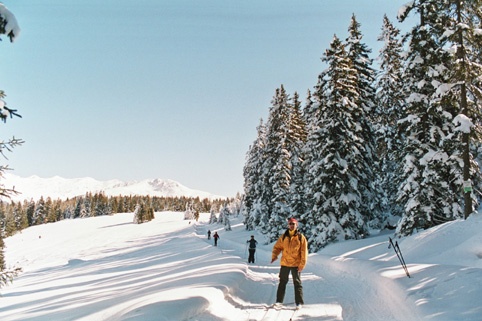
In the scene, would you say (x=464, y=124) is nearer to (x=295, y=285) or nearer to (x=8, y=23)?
(x=295, y=285)

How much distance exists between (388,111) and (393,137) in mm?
3208

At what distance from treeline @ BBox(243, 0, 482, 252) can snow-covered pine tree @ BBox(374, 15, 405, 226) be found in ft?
0.32

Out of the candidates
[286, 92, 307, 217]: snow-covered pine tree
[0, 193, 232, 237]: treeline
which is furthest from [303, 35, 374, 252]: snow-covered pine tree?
[0, 193, 232, 237]: treeline

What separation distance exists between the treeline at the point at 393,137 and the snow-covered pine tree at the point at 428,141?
5cm

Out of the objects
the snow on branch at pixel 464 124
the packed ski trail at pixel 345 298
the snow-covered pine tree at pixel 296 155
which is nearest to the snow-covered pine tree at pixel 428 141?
the snow on branch at pixel 464 124

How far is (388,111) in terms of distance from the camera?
27.6m

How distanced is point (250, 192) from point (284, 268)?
43566mm

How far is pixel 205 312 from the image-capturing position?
666 centimetres

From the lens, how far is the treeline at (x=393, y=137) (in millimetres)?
15367

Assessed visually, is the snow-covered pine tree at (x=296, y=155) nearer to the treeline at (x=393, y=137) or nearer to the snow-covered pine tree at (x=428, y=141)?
the treeline at (x=393, y=137)

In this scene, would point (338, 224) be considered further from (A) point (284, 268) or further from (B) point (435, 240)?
(A) point (284, 268)

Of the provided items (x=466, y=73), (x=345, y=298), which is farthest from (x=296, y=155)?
(x=345, y=298)

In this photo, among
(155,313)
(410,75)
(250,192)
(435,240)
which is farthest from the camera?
(250,192)

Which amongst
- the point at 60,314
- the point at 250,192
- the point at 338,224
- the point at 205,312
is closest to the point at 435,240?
the point at 338,224
